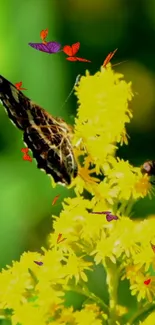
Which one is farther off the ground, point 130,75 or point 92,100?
point 130,75

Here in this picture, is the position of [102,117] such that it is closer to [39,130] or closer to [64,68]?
[39,130]

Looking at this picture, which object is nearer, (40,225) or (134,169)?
(134,169)

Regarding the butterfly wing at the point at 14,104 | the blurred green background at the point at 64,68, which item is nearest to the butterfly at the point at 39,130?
the butterfly wing at the point at 14,104

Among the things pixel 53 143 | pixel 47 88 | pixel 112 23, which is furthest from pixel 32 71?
pixel 53 143

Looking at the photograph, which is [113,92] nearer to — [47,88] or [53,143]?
[53,143]

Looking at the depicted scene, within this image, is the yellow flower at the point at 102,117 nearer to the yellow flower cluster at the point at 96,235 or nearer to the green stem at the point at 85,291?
the yellow flower cluster at the point at 96,235
